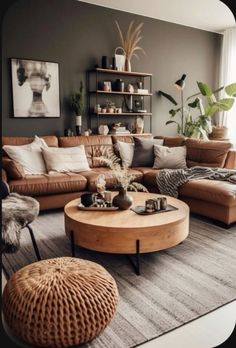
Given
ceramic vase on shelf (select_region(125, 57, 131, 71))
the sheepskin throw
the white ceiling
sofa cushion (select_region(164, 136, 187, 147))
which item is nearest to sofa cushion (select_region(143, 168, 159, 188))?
sofa cushion (select_region(164, 136, 187, 147))

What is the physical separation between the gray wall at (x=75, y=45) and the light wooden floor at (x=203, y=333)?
348 centimetres

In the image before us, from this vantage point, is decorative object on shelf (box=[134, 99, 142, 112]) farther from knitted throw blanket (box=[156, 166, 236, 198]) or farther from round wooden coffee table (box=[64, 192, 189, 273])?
round wooden coffee table (box=[64, 192, 189, 273])

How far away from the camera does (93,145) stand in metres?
4.49

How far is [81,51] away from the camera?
15.4 ft

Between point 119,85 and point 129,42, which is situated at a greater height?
point 129,42

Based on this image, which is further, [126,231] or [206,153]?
[206,153]

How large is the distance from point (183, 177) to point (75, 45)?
2599 millimetres

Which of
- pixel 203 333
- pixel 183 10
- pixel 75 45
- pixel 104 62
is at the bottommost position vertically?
pixel 203 333

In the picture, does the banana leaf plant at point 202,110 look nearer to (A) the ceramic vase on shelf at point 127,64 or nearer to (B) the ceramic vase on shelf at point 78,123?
(A) the ceramic vase on shelf at point 127,64

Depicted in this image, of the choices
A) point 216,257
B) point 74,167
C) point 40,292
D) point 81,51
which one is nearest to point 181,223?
point 216,257

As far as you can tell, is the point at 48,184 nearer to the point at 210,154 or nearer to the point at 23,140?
the point at 23,140

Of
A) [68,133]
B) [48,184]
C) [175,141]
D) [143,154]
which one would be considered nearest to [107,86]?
[68,133]

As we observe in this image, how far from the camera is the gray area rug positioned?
65.6 inches

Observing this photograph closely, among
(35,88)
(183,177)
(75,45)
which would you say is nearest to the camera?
(183,177)
